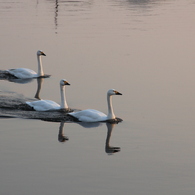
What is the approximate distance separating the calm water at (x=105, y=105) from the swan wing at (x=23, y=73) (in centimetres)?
55

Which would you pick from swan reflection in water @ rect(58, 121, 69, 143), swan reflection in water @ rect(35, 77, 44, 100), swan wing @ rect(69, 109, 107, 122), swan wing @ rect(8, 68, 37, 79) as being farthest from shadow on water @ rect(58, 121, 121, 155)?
swan wing @ rect(8, 68, 37, 79)

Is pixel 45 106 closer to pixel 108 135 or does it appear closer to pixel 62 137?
pixel 62 137

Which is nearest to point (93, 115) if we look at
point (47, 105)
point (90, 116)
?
point (90, 116)

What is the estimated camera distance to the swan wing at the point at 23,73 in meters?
22.0

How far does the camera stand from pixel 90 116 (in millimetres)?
16156

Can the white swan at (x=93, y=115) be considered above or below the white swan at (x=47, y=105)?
above

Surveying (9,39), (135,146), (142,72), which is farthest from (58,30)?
(135,146)

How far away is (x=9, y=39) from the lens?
2944cm

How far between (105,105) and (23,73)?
16.7 feet

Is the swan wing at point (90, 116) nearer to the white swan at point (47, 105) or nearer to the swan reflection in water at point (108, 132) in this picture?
the swan reflection in water at point (108, 132)

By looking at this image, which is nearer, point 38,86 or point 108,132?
point 108,132

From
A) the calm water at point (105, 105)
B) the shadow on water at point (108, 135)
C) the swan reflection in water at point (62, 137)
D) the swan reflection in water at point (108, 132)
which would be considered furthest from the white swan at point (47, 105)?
the swan reflection in water at point (62, 137)

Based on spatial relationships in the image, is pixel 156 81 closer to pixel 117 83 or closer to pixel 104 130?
pixel 117 83

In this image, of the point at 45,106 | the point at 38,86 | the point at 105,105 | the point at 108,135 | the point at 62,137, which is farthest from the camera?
the point at 38,86
